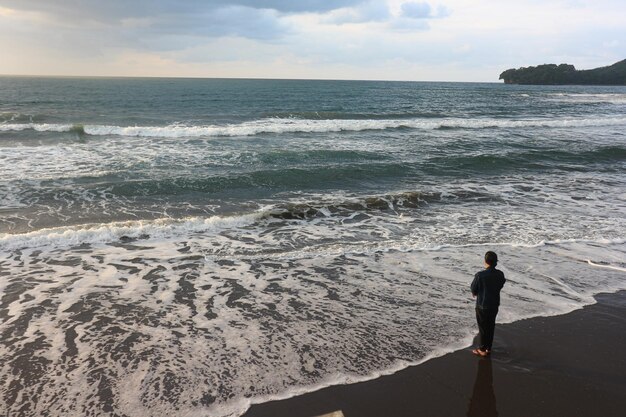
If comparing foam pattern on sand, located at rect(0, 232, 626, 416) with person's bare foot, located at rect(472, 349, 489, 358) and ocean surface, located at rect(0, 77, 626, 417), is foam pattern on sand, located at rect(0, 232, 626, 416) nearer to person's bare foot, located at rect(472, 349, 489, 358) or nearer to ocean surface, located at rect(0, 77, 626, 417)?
ocean surface, located at rect(0, 77, 626, 417)

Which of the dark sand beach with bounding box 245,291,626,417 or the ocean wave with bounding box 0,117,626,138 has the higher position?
the ocean wave with bounding box 0,117,626,138

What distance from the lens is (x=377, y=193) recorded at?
15531mm

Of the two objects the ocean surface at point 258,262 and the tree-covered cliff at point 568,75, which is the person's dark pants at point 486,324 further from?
the tree-covered cliff at point 568,75

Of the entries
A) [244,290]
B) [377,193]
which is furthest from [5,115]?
[244,290]

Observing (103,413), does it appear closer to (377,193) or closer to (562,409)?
(562,409)

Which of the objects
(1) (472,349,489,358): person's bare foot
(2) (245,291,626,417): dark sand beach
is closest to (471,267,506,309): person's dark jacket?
(1) (472,349,489,358): person's bare foot

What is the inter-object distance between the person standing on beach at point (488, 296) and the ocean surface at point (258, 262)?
1.60 ft

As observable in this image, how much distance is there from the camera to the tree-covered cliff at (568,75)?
142250 mm

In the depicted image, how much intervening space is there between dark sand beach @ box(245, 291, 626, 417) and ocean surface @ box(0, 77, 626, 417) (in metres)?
0.31

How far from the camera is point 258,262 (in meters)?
9.40

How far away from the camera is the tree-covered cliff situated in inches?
5600

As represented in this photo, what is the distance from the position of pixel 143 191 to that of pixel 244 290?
8.52 m

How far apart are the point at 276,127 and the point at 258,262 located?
879 inches

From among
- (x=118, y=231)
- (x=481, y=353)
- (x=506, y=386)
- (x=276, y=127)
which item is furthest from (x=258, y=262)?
(x=276, y=127)
